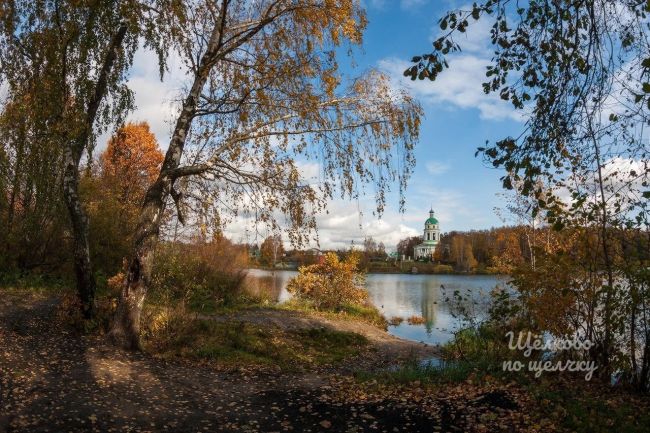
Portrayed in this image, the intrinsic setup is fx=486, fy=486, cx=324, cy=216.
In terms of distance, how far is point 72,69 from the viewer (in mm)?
9023

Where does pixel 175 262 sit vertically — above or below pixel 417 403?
above

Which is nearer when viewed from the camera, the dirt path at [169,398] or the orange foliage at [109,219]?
the dirt path at [169,398]

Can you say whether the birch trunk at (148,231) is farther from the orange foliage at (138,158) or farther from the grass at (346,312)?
the orange foliage at (138,158)

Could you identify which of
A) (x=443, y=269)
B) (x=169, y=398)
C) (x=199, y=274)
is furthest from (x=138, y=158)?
(x=443, y=269)

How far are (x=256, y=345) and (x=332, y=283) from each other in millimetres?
9302

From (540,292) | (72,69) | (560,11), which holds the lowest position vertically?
(540,292)

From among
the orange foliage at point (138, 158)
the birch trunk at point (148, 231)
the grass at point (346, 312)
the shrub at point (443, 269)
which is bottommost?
the grass at point (346, 312)

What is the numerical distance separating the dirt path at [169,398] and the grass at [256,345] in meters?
0.84

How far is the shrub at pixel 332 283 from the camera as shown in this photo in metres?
19.3

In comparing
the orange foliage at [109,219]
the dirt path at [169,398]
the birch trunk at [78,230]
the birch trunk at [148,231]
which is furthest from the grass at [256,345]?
the orange foliage at [109,219]

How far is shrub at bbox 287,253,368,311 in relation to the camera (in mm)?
19328

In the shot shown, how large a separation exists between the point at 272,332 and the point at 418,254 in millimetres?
86567

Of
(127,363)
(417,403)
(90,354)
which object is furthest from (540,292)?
(90,354)

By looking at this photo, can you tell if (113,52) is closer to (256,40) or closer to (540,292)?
(256,40)
